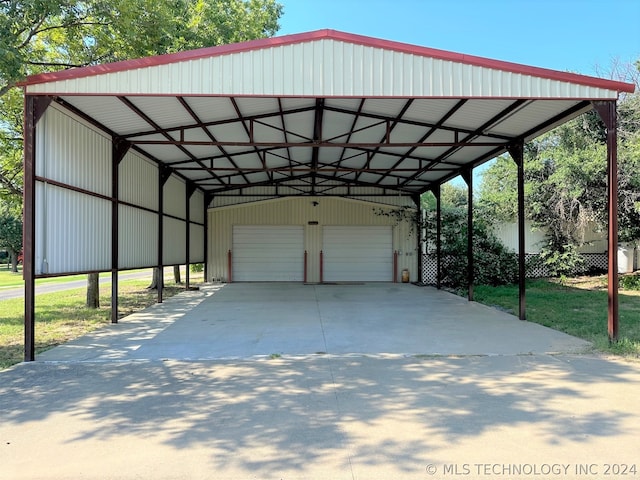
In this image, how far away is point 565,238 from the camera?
16578 mm

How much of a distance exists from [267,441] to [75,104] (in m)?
6.01

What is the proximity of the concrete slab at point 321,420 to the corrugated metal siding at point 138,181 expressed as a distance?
4666 mm

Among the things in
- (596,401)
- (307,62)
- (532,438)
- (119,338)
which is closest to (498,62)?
(307,62)

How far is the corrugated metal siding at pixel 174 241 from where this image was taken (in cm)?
1243

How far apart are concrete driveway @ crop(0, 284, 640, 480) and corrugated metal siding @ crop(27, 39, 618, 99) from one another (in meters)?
3.55

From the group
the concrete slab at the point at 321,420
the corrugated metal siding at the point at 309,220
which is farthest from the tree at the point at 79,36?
the corrugated metal siding at the point at 309,220

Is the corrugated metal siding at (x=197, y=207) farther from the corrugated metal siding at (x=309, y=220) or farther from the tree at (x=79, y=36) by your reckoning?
the tree at (x=79, y=36)

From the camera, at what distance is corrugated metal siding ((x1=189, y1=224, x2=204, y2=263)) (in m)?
15.6

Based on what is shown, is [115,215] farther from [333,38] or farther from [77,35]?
[333,38]

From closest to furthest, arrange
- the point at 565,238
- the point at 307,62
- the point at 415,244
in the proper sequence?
1. the point at 307,62
2. the point at 565,238
3. the point at 415,244

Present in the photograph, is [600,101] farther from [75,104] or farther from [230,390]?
[75,104]

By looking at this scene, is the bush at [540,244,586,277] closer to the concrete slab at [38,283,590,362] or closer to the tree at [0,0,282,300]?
the concrete slab at [38,283,590,362]

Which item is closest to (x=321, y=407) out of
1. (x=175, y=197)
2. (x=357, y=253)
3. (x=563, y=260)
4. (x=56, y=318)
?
(x=56, y=318)

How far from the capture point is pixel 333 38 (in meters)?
6.12
